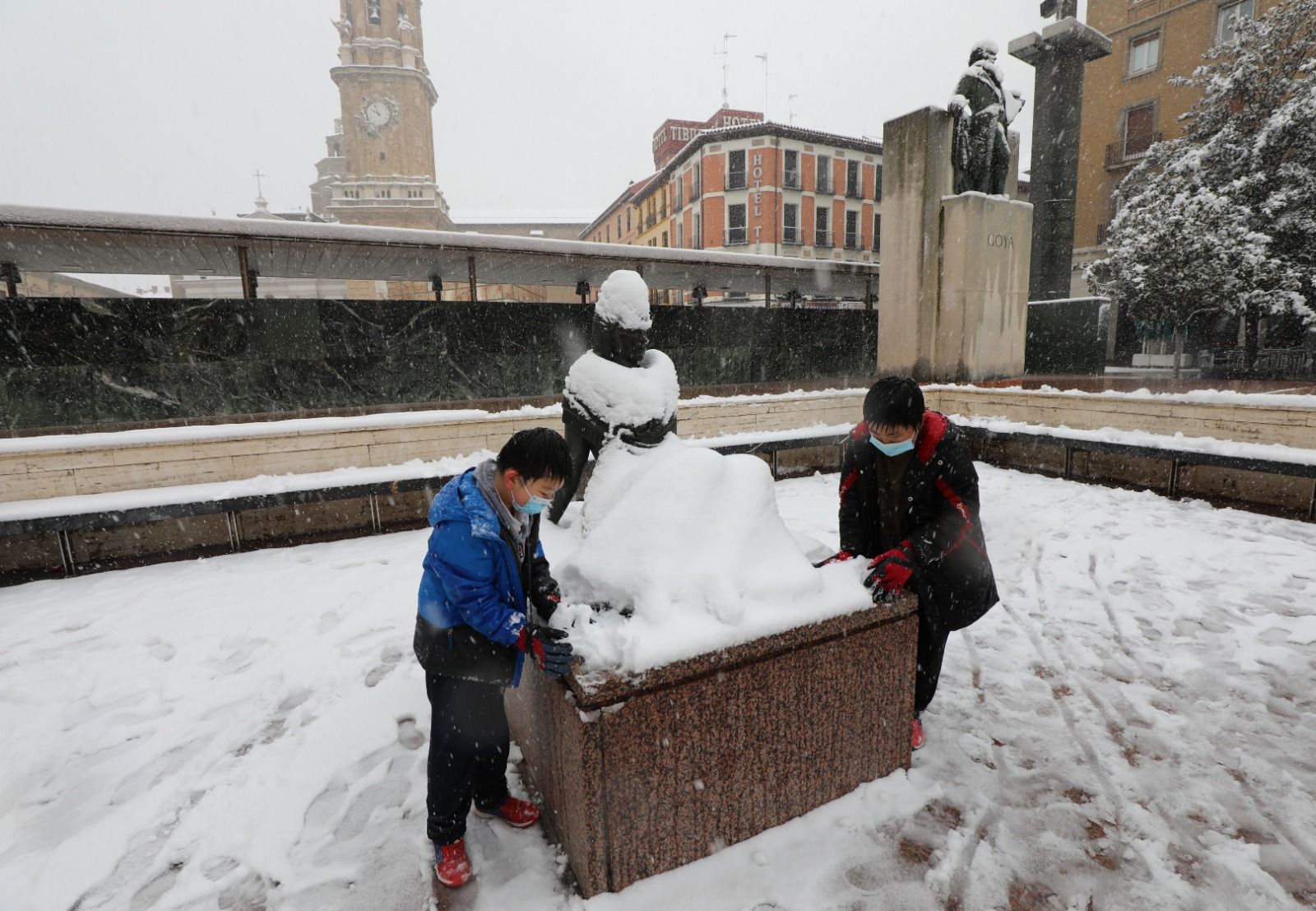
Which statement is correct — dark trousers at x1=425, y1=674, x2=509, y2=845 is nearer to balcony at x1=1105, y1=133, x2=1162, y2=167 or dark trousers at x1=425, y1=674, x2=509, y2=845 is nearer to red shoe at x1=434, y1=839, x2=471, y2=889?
red shoe at x1=434, y1=839, x2=471, y2=889

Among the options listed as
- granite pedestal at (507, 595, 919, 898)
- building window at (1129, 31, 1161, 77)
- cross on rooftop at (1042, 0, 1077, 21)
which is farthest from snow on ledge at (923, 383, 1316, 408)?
building window at (1129, 31, 1161, 77)

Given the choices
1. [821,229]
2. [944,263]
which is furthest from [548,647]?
[821,229]

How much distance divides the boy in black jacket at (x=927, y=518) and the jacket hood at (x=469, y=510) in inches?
54.6

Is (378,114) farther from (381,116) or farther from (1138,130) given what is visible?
(1138,130)

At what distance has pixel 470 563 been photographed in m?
1.86

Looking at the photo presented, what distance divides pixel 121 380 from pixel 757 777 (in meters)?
9.33

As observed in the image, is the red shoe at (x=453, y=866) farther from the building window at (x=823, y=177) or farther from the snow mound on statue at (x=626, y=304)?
the building window at (x=823, y=177)

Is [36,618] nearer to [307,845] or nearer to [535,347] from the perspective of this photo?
[307,845]

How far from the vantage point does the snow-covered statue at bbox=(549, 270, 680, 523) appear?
336cm

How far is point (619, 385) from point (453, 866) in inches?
88.1

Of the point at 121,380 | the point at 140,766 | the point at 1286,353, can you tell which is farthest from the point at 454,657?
the point at 1286,353

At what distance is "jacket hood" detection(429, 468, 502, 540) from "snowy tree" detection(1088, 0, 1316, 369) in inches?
796

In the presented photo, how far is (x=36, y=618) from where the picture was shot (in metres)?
4.23

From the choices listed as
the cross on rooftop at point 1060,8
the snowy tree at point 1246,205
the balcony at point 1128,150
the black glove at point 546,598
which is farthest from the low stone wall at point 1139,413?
the balcony at point 1128,150
